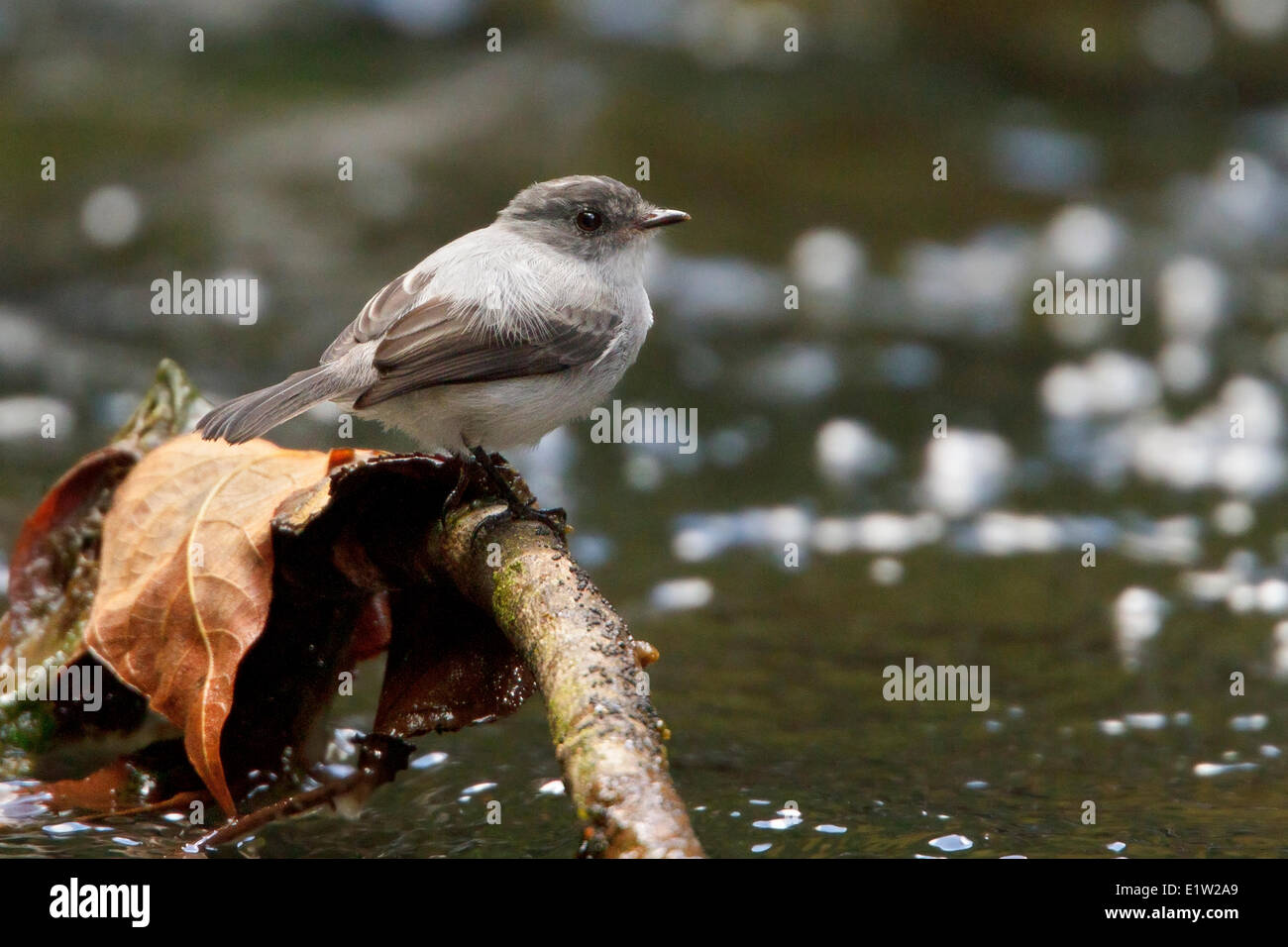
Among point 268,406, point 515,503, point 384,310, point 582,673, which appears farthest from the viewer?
point 384,310

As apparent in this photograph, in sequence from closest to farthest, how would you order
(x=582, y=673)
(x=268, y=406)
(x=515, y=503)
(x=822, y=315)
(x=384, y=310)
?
(x=582, y=673) → (x=515, y=503) → (x=268, y=406) → (x=384, y=310) → (x=822, y=315)

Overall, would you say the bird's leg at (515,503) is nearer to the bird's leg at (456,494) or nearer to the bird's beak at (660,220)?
the bird's leg at (456,494)

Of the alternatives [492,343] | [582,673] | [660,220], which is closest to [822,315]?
[660,220]

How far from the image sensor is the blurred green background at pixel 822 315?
5059 mm

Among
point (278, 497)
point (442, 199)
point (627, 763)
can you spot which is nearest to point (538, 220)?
point (278, 497)

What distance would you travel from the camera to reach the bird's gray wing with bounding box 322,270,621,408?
4.02m

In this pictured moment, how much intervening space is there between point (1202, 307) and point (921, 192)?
6.32 feet

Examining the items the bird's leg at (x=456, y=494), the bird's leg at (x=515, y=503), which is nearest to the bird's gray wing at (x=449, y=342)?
the bird's leg at (x=515, y=503)

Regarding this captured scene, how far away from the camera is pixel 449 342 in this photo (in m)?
4.12

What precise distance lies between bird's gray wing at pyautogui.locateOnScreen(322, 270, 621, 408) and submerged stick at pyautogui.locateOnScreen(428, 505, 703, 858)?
598 mm

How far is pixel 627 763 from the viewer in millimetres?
2639

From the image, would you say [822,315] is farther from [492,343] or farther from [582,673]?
[582,673]

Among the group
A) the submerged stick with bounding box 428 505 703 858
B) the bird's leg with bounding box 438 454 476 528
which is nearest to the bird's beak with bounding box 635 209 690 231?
the bird's leg with bounding box 438 454 476 528

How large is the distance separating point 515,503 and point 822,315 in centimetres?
554
